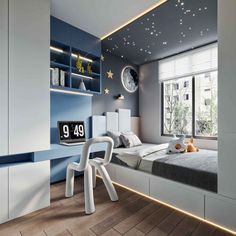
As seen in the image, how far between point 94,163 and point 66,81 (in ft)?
4.52

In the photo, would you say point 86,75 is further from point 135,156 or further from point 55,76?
point 135,156

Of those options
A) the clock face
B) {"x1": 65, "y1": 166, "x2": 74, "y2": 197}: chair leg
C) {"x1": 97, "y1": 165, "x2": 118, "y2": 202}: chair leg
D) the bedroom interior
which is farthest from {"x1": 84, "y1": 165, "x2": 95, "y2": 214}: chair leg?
the clock face

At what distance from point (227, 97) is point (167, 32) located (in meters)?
1.73

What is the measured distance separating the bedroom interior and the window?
22mm

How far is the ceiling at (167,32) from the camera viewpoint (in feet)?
7.12

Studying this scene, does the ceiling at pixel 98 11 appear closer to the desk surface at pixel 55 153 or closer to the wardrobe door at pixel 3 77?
the wardrobe door at pixel 3 77

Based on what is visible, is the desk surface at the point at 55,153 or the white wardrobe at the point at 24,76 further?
the desk surface at the point at 55,153

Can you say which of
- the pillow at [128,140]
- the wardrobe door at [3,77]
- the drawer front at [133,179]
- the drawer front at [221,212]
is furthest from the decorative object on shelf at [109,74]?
the drawer front at [221,212]

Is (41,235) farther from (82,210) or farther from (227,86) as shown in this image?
(227,86)

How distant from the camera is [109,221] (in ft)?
5.65

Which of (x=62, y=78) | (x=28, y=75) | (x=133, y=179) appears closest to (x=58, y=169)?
(x=133, y=179)

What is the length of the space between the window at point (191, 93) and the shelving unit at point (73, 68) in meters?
1.68

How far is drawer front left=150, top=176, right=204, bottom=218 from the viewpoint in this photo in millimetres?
1744

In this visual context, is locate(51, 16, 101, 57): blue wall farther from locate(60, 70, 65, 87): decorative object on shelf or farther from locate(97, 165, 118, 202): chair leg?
locate(97, 165, 118, 202): chair leg
